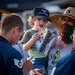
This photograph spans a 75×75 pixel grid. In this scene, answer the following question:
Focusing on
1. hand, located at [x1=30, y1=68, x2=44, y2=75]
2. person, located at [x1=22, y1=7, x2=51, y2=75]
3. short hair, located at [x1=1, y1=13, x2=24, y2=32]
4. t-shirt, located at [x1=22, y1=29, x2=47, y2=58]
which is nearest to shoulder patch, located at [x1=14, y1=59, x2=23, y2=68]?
short hair, located at [x1=1, y1=13, x2=24, y2=32]

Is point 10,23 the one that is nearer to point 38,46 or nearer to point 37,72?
point 37,72

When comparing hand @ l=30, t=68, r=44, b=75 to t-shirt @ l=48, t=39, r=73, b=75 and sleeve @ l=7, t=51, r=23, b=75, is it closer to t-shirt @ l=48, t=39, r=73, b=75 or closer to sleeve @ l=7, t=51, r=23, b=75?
t-shirt @ l=48, t=39, r=73, b=75

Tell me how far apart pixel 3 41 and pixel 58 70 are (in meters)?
0.60

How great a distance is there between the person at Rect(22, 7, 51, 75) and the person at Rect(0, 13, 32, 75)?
0.55 m

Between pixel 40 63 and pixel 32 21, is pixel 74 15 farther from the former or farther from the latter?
pixel 32 21

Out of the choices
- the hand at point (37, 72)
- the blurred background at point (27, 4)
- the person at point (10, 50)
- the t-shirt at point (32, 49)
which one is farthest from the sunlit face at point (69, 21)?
the blurred background at point (27, 4)

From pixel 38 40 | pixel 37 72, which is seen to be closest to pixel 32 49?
pixel 38 40

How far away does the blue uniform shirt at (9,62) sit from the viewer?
2787 millimetres

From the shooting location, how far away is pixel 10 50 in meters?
2.83

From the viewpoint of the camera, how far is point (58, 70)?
277cm

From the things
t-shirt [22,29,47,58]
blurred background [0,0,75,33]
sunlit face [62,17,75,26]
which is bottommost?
blurred background [0,0,75,33]

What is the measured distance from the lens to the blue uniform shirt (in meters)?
2.79

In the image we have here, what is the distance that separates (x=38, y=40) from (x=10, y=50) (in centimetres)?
132

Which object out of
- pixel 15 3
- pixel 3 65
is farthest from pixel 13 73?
pixel 15 3
